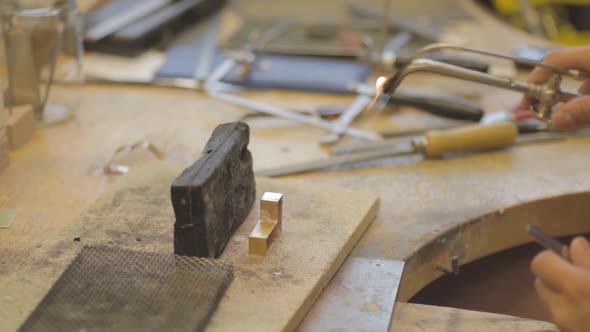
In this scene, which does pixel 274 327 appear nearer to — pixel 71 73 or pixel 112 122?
pixel 112 122

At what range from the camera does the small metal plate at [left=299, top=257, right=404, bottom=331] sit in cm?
81

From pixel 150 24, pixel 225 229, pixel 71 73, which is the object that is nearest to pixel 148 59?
pixel 150 24

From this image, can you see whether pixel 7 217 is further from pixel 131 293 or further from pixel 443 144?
pixel 443 144

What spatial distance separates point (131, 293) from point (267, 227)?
197mm

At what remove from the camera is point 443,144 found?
124 cm

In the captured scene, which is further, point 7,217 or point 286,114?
point 286,114

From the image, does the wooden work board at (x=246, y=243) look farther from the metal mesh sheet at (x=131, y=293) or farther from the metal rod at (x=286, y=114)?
the metal rod at (x=286, y=114)

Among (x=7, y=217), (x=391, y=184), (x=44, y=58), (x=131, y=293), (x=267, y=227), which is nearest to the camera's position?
(x=131, y=293)

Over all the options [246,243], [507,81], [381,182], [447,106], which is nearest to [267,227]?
[246,243]

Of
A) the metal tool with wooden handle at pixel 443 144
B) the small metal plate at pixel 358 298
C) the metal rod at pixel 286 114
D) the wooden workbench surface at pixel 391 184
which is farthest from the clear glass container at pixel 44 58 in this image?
the small metal plate at pixel 358 298

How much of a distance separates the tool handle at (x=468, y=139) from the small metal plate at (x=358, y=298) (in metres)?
0.35

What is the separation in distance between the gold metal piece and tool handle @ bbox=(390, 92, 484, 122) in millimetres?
550

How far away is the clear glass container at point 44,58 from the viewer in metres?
1.28

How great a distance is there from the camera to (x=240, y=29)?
1832 mm
